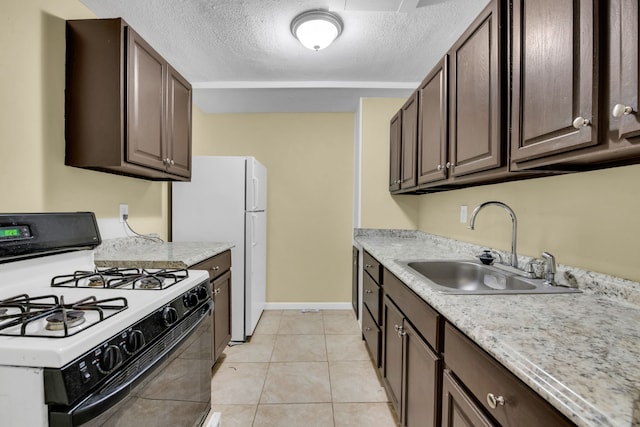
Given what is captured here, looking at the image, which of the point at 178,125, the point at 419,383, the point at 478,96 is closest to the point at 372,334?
the point at 419,383

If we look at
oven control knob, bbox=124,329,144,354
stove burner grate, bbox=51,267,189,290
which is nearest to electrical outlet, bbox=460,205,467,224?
stove burner grate, bbox=51,267,189,290

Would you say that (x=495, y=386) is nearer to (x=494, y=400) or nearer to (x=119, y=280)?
(x=494, y=400)

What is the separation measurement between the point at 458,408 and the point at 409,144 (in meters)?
1.85

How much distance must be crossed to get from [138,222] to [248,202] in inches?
32.8

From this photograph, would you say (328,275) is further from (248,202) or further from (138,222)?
(138,222)

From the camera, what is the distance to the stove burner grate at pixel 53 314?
683 millimetres

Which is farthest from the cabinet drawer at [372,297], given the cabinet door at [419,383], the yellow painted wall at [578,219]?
the yellow painted wall at [578,219]

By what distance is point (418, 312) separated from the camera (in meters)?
1.20

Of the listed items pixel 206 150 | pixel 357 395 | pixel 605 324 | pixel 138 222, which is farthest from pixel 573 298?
pixel 206 150

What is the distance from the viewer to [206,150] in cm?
350

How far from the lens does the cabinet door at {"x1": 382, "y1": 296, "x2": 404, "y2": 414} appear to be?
4.91 ft

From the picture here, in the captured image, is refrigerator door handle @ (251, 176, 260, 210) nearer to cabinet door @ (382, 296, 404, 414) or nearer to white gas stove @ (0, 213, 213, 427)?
white gas stove @ (0, 213, 213, 427)

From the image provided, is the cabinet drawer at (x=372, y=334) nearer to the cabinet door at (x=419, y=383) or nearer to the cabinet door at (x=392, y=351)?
the cabinet door at (x=392, y=351)

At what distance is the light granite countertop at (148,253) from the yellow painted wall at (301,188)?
128 centimetres
